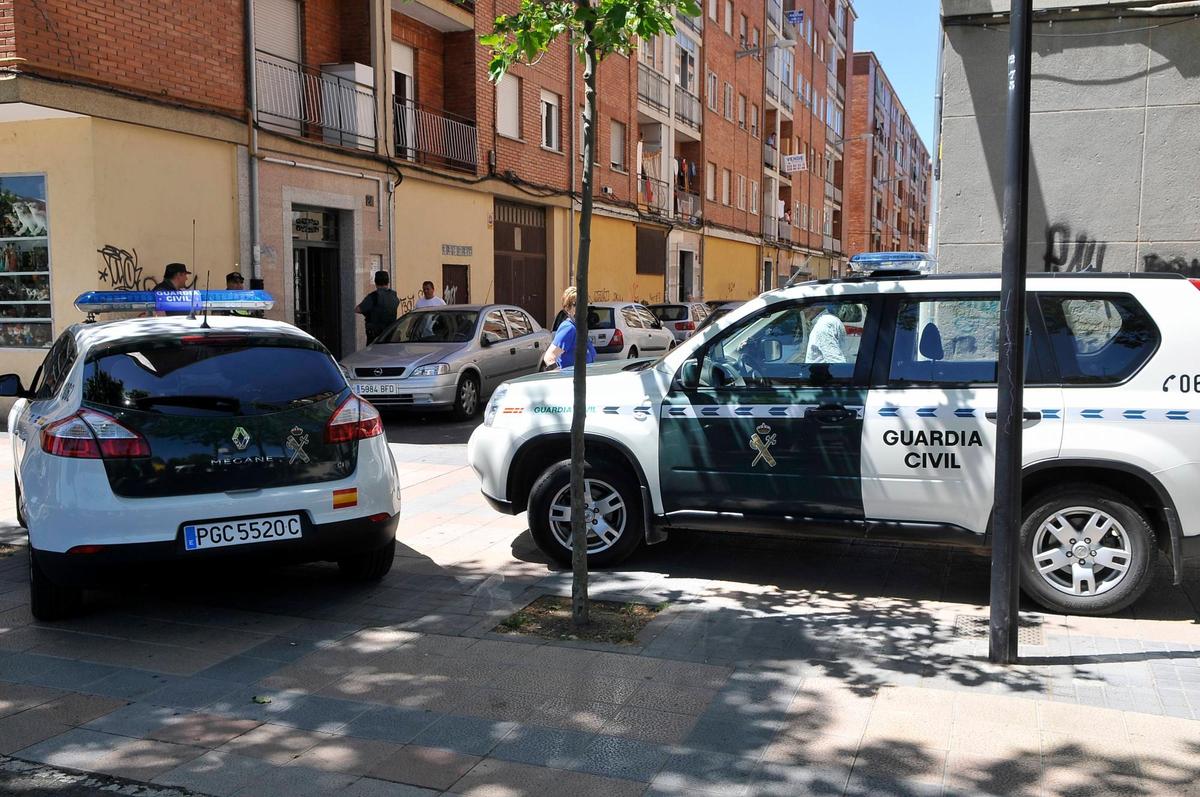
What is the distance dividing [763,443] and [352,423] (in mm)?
2325

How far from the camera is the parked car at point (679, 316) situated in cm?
2414

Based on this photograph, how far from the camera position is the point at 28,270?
512 inches

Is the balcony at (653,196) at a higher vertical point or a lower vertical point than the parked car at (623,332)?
higher

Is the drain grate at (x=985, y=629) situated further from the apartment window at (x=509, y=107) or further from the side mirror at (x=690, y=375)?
the apartment window at (x=509, y=107)

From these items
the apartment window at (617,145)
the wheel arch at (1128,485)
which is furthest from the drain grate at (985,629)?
the apartment window at (617,145)

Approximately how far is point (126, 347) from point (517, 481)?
2.45 m

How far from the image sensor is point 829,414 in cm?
570

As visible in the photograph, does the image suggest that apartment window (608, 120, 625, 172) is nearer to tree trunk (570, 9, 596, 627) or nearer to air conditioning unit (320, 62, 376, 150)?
→ air conditioning unit (320, 62, 376, 150)

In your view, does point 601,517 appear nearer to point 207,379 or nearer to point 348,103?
point 207,379

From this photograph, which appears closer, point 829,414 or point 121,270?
point 829,414

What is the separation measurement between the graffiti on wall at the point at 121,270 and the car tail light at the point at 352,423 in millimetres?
7764

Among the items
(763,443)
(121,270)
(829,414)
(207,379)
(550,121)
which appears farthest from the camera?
(550,121)

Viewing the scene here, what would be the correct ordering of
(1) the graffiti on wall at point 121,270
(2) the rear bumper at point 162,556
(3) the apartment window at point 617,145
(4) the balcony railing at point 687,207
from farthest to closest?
1. (4) the balcony railing at point 687,207
2. (3) the apartment window at point 617,145
3. (1) the graffiti on wall at point 121,270
4. (2) the rear bumper at point 162,556

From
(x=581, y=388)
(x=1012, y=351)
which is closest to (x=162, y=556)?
(x=581, y=388)
